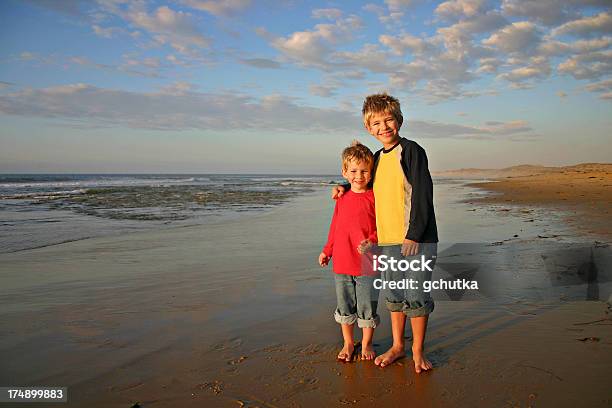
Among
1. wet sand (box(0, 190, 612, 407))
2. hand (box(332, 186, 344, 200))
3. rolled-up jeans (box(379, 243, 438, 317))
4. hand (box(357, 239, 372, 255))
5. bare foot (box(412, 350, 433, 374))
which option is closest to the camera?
wet sand (box(0, 190, 612, 407))

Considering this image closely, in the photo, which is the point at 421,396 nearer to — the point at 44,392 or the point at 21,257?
the point at 44,392

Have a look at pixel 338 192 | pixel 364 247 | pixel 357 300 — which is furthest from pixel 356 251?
pixel 338 192

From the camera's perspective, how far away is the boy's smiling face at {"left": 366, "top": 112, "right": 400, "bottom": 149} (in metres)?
3.13

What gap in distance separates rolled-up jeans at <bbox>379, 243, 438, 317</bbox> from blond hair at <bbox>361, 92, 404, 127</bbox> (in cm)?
95

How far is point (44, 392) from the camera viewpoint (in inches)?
99.6

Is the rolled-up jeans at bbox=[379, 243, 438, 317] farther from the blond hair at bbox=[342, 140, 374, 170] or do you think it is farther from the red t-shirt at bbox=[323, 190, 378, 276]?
the blond hair at bbox=[342, 140, 374, 170]

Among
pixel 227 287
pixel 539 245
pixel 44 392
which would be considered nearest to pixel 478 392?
pixel 44 392

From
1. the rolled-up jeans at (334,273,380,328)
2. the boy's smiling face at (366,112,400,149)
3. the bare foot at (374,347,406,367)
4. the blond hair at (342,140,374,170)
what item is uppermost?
the boy's smiling face at (366,112,400,149)

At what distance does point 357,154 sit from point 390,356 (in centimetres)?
147

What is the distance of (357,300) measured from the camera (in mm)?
3158

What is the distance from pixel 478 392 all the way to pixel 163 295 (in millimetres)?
3230

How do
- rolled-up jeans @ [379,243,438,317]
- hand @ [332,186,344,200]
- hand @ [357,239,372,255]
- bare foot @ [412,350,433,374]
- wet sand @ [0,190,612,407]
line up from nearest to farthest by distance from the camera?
wet sand @ [0,190,612,407]
bare foot @ [412,350,433,374]
rolled-up jeans @ [379,243,438,317]
hand @ [357,239,372,255]
hand @ [332,186,344,200]

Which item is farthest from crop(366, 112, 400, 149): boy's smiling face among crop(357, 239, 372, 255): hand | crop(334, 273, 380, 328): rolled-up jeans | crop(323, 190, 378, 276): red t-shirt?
crop(334, 273, 380, 328): rolled-up jeans

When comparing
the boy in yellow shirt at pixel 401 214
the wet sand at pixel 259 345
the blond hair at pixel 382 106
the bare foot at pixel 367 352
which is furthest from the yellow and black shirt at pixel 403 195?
the wet sand at pixel 259 345
